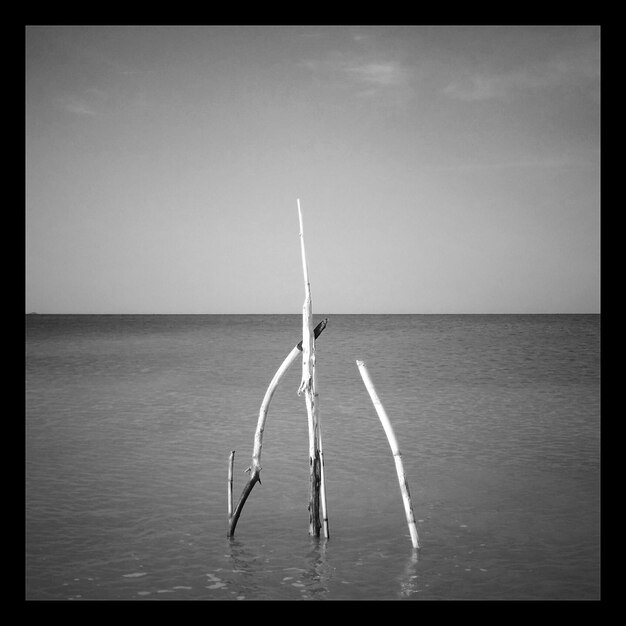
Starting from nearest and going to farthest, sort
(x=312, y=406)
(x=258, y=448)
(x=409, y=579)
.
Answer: (x=409, y=579), (x=312, y=406), (x=258, y=448)

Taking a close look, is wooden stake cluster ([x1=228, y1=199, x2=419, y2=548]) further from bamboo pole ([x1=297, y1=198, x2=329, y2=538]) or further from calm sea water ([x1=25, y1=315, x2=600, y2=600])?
calm sea water ([x1=25, y1=315, x2=600, y2=600])

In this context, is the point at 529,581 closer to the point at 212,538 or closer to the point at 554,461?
the point at 212,538

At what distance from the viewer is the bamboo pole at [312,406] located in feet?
26.0

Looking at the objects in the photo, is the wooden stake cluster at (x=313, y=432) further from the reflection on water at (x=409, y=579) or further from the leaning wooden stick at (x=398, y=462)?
the reflection on water at (x=409, y=579)

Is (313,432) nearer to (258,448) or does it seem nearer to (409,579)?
(258,448)

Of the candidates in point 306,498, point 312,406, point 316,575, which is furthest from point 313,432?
point 306,498

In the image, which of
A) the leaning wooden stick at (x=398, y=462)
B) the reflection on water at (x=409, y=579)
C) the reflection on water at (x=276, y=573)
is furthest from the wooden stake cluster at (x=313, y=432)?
the reflection on water at (x=276, y=573)

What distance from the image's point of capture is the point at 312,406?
26.6ft

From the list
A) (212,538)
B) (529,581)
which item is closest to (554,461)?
(529,581)

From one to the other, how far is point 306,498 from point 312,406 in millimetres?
3015

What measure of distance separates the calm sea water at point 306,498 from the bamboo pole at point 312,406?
43 cm

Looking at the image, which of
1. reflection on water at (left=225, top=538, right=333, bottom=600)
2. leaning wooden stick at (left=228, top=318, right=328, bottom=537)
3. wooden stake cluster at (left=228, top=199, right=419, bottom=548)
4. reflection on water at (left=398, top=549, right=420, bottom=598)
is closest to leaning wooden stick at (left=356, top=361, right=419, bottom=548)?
wooden stake cluster at (left=228, top=199, right=419, bottom=548)

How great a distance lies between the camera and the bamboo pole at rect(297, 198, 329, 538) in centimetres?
793
